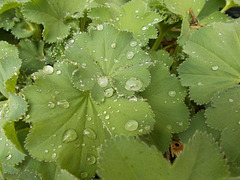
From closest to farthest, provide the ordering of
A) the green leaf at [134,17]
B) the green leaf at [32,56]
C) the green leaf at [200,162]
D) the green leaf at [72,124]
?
1. the green leaf at [200,162]
2. the green leaf at [72,124]
3. the green leaf at [134,17]
4. the green leaf at [32,56]

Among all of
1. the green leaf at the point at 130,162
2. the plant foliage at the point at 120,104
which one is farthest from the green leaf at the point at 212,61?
the green leaf at the point at 130,162

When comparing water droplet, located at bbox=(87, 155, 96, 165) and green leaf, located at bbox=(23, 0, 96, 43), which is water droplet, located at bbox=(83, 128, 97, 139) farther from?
green leaf, located at bbox=(23, 0, 96, 43)

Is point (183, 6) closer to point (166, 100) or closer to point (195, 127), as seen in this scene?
point (166, 100)

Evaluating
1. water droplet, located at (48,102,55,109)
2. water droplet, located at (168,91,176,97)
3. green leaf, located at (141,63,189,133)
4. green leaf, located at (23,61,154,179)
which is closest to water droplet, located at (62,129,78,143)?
green leaf, located at (23,61,154,179)

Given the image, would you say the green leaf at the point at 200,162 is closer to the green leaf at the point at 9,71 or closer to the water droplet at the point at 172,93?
the water droplet at the point at 172,93

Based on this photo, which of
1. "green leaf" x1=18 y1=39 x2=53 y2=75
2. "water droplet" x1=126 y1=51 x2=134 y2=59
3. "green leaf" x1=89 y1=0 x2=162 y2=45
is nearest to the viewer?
"water droplet" x1=126 y1=51 x2=134 y2=59

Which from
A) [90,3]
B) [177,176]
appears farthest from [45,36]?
[177,176]

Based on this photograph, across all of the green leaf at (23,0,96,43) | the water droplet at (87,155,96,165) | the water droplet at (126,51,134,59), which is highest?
the green leaf at (23,0,96,43)
